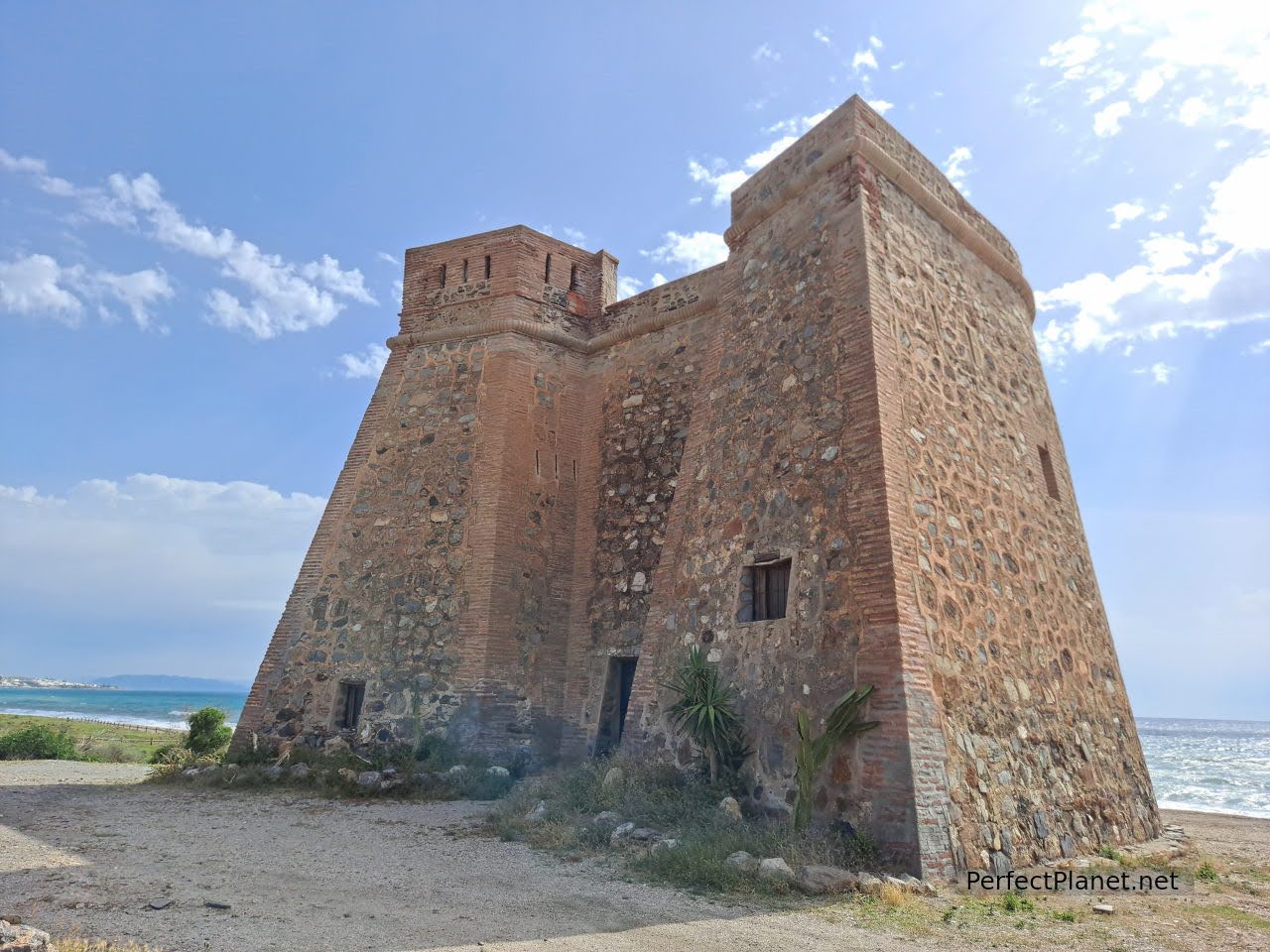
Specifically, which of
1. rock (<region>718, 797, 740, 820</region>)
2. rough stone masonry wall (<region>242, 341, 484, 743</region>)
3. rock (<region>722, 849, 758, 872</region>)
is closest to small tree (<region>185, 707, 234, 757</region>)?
rough stone masonry wall (<region>242, 341, 484, 743</region>)

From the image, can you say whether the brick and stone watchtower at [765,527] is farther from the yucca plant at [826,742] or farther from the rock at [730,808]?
the rock at [730,808]

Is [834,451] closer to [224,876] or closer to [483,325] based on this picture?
[224,876]

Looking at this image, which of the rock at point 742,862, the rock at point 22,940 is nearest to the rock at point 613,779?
the rock at point 742,862

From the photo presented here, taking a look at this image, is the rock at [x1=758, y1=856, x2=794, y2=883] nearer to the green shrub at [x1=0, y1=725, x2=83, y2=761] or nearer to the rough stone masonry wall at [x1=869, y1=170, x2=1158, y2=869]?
the rough stone masonry wall at [x1=869, y1=170, x2=1158, y2=869]

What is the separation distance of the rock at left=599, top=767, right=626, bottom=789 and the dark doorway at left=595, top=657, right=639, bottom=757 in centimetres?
311

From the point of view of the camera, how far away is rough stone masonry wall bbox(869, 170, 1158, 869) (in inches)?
287

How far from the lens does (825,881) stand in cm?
579

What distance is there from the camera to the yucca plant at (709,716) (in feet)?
25.6

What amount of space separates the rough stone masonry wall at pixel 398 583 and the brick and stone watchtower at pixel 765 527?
1.7 inches

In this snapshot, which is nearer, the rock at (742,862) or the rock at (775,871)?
the rock at (775,871)

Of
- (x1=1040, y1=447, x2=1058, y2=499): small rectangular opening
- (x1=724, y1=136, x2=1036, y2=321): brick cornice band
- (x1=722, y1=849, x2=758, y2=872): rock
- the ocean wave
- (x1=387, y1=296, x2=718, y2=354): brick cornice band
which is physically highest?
(x1=724, y1=136, x2=1036, y2=321): brick cornice band

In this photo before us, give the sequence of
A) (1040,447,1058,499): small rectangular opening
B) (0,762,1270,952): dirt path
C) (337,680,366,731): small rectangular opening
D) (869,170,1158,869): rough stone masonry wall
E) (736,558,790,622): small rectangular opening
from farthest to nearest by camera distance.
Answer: (337,680,366,731): small rectangular opening < (1040,447,1058,499): small rectangular opening < (736,558,790,622): small rectangular opening < (869,170,1158,869): rough stone masonry wall < (0,762,1270,952): dirt path

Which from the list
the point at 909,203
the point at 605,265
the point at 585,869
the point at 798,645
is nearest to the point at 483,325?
the point at 605,265

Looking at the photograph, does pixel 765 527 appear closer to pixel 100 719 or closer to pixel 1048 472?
pixel 1048 472
